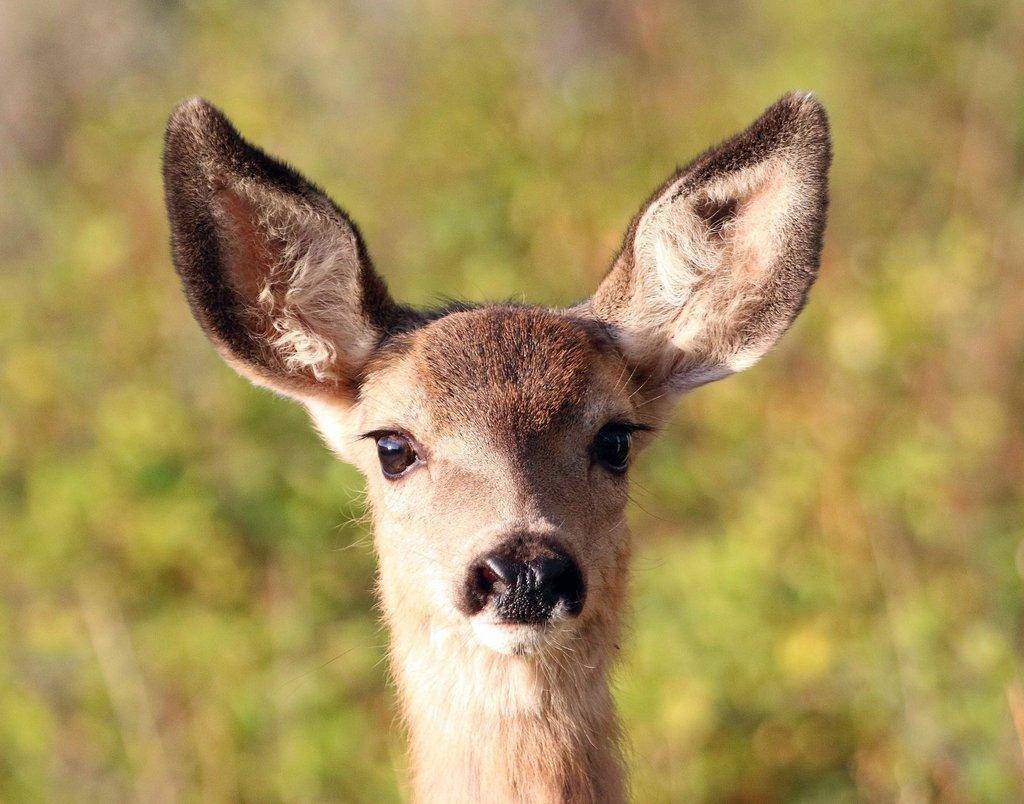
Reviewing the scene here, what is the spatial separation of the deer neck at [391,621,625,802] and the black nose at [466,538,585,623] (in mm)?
387

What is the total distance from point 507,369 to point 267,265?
0.86 metres

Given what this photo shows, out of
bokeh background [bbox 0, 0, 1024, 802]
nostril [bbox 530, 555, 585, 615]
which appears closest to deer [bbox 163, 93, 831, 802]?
nostril [bbox 530, 555, 585, 615]

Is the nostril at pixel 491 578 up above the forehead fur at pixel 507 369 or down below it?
below

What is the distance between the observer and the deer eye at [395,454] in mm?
3941

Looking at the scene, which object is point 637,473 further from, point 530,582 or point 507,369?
point 530,582

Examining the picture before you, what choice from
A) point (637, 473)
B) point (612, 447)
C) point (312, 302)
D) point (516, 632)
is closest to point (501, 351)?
point (612, 447)

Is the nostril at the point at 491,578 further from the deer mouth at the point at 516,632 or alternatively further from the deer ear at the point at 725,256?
the deer ear at the point at 725,256

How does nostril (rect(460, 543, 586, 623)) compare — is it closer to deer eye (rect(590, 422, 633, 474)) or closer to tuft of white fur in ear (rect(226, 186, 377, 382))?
deer eye (rect(590, 422, 633, 474))

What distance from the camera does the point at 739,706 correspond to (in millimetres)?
5906

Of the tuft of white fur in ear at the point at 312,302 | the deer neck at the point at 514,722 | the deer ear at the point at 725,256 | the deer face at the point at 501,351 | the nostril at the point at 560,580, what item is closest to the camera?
the nostril at the point at 560,580

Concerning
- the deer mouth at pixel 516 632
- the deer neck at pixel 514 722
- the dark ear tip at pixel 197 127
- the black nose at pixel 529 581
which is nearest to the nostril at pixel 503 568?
the black nose at pixel 529 581

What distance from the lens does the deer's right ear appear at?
374 cm

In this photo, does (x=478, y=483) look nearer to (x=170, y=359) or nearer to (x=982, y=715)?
(x=982, y=715)

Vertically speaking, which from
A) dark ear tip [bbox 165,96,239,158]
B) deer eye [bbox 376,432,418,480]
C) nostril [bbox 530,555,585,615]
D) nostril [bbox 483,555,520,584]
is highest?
dark ear tip [bbox 165,96,239,158]
